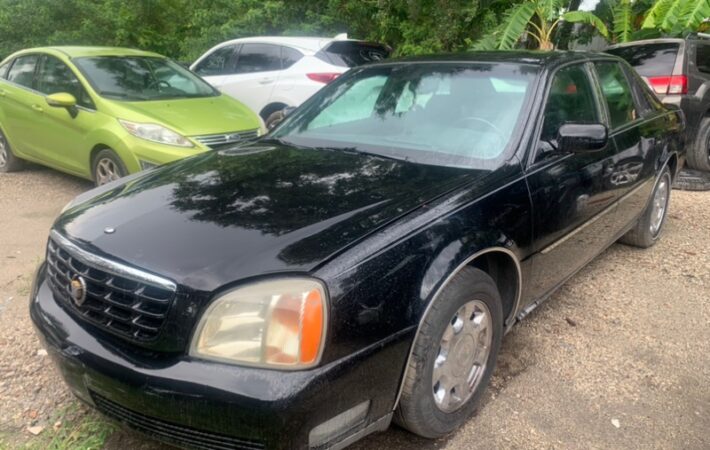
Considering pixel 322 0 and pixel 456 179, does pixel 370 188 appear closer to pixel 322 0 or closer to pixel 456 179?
pixel 456 179

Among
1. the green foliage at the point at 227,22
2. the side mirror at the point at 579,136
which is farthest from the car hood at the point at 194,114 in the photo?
the green foliage at the point at 227,22

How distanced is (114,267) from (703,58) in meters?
8.36

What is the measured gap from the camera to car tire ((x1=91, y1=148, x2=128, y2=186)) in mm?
5602

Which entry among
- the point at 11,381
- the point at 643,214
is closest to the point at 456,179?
the point at 11,381

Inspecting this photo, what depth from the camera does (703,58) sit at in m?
7.96

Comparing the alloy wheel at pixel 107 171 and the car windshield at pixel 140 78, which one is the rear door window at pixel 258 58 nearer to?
the car windshield at pixel 140 78

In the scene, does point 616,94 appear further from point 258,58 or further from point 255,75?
point 258,58

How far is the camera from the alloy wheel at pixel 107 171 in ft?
18.6

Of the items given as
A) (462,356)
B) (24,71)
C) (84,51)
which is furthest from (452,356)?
(24,71)

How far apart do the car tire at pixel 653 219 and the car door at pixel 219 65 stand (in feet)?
20.6

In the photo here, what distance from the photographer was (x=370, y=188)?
2.64m

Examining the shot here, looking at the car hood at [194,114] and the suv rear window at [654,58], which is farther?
the suv rear window at [654,58]

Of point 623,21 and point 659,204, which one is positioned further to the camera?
point 623,21

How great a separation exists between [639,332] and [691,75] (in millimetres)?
5274
